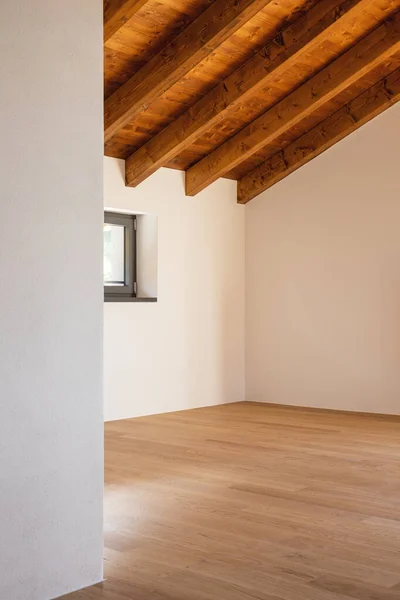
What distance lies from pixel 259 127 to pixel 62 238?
13.2 ft

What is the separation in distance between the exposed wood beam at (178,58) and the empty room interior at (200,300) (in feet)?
0.05

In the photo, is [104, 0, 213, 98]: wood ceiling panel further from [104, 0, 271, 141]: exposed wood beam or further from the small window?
the small window

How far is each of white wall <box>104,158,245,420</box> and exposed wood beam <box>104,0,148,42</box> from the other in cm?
201

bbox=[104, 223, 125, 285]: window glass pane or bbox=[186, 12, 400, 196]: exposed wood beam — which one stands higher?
bbox=[186, 12, 400, 196]: exposed wood beam

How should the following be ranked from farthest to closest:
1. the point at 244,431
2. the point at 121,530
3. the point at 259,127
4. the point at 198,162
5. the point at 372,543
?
1. the point at 198,162
2. the point at 259,127
3. the point at 244,431
4. the point at 121,530
5. the point at 372,543

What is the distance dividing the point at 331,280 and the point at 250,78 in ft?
7.36

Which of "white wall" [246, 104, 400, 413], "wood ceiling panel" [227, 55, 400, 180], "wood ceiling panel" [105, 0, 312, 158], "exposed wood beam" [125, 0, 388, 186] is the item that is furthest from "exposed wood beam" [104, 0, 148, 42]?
"white wall" [246, 104, 400, 413]

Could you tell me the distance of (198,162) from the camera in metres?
6.73

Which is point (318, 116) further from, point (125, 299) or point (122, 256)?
point (125, 299)

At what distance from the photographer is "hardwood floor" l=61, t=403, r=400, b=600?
248cm

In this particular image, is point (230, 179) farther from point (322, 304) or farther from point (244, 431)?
point (244, 431)

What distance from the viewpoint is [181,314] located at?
6.82 metres

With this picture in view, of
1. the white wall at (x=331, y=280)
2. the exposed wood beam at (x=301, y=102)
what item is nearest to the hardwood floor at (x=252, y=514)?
the white wall at (x=331, y=280)

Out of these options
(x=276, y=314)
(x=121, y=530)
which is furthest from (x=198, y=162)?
(x=121, y=530)
